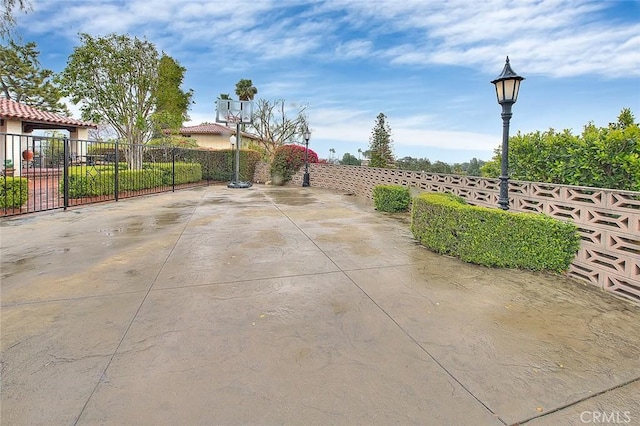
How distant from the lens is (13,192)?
7.20m

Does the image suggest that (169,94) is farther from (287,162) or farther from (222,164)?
(287,162)

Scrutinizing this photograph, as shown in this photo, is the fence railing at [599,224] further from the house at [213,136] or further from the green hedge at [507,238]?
the house at [213,136]

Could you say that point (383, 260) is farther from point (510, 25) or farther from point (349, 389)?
point (510, 25)

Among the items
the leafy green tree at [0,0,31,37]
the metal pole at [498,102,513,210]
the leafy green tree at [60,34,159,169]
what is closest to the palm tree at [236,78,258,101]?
the leafy green tree at [60,34,159,169]

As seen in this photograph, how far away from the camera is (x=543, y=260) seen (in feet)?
13.2

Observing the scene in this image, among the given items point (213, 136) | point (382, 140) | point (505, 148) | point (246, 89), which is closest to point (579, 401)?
Result: point (505, 148)

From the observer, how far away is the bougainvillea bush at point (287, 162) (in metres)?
18.1

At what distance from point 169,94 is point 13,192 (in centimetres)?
1024

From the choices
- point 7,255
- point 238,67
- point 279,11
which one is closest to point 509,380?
point 7,255

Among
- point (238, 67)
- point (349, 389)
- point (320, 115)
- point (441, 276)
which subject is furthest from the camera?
point (320, 115)

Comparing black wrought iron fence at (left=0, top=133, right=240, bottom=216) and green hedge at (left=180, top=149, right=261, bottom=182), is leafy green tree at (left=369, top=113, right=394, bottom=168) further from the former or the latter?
black wrought iron fence at (left=0, top=133, right=240, bottom=216)

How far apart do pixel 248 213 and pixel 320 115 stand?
21.1 metres

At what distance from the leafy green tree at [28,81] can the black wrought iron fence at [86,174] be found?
522 inches

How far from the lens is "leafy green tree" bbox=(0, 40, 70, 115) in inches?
938
